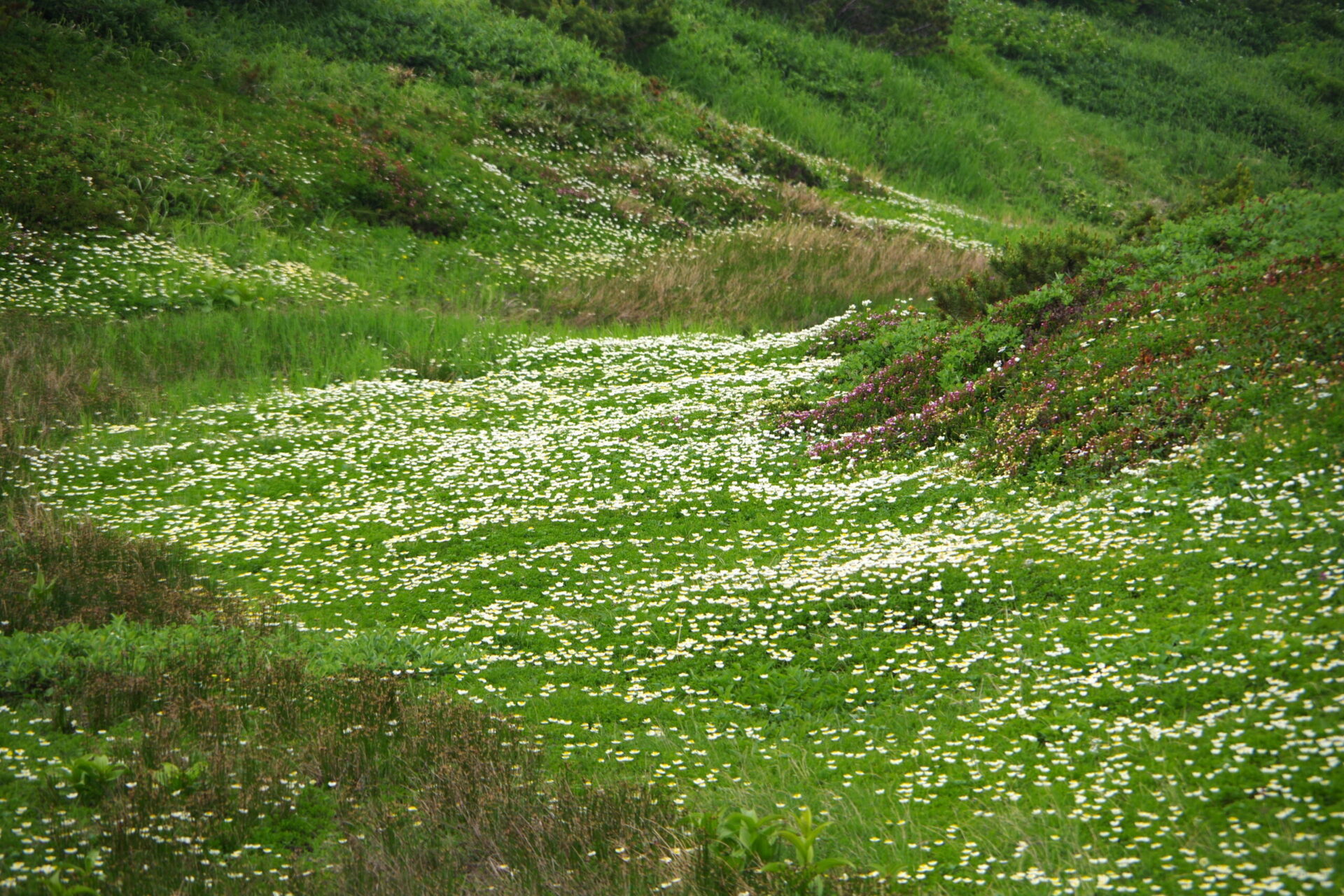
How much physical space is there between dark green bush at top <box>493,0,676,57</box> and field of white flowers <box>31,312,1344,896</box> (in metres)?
23.3

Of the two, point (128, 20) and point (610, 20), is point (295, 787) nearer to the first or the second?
point (128, 20)

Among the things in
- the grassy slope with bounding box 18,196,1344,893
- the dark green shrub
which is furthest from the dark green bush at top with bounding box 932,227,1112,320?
the dark green shrub

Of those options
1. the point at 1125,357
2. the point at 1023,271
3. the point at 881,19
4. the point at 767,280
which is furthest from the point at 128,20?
the point at 881,19

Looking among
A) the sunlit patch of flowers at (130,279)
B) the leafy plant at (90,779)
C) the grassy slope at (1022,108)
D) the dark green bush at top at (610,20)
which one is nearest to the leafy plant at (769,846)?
the leafy plant at (90,779)

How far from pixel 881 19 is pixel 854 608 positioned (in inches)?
1503

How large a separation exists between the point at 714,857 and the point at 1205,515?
5166mm

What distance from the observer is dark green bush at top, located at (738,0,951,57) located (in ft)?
131

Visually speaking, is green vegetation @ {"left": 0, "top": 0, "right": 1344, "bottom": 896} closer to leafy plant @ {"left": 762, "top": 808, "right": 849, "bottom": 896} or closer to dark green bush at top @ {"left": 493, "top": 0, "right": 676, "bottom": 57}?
leafy plant @ {"left": 762, "top": 808, "right": 849, "bottom": 896}

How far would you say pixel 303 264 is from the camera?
18891mm

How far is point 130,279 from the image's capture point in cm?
1656

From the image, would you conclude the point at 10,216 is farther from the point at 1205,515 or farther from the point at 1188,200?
the point at 1188,200

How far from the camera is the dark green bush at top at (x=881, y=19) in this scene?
40.0 m

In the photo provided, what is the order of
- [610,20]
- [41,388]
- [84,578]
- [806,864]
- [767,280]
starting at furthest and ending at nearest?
[610,20] < [767,280] < [41,388] < [84,578] < [806,864]

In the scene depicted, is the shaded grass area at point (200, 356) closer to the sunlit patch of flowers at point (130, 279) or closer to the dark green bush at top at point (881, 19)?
the sunlit patch of flowers at point (130, 279)
